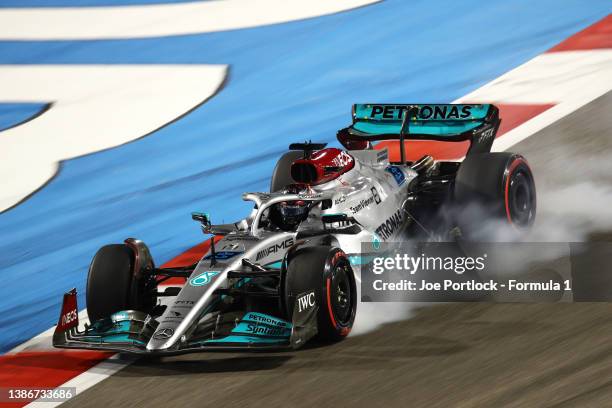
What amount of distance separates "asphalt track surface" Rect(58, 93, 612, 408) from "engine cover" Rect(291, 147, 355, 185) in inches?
50.3

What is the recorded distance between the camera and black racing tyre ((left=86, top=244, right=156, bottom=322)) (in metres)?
8.69

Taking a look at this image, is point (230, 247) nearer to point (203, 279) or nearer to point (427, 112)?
point (203, 279)

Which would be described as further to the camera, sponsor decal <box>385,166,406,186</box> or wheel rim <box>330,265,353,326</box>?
sponsor decal <box>385,166,406,186</box>

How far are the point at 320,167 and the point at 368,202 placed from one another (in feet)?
1.49

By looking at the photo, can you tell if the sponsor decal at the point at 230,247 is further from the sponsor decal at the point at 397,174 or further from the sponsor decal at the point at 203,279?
the sponsor decal at the point at 397,174

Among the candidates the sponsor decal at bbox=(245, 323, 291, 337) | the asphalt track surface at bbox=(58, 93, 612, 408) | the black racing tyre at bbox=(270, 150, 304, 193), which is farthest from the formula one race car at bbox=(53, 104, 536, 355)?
the black racing tyre at bbox=(270, 150, 304, 193)

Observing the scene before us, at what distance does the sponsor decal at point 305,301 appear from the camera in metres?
7.73

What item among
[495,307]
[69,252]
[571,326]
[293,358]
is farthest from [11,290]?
[571,326]

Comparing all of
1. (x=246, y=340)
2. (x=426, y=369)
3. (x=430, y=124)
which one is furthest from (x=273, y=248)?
(x=430, y=124)

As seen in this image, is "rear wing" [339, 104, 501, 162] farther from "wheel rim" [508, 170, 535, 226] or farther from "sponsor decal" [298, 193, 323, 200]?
"sponsor decal" [298, 193, 323, 200]

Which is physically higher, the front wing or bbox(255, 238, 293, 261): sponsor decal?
bbox(255, 238, 293, 261): sponsor decal

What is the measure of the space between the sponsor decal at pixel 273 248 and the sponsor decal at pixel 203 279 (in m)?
0.38

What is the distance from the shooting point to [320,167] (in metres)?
9.03

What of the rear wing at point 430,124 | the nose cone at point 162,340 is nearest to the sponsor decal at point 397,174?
the rear wing at point 430,124
